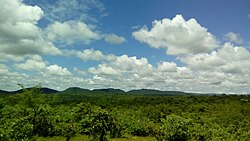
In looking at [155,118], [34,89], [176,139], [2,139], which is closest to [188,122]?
[176,139]

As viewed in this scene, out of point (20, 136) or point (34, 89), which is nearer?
point (20, 136)

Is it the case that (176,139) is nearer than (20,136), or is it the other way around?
(20,136)

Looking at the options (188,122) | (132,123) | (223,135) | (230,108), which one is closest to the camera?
(188,122)

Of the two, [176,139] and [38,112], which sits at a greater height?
Result: [38,112]

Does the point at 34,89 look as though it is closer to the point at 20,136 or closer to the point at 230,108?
the point at 20,136

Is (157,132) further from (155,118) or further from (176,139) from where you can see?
(155,118)

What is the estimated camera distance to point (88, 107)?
45125 millimetres

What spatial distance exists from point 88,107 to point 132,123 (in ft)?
186

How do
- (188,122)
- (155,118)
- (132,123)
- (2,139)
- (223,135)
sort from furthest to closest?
(155,118), (132,123), (223,135), (188,122), (2,139)

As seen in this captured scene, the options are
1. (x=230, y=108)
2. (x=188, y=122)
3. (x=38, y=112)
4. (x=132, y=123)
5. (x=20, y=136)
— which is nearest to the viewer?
(x=20, y=136)

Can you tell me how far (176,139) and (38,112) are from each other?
893 inches

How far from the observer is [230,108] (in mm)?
141750

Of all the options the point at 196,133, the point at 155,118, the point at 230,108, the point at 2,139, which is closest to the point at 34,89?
the point at 196,133

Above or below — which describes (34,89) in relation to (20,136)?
above
